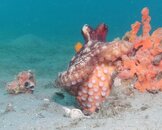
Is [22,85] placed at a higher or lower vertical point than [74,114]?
higher

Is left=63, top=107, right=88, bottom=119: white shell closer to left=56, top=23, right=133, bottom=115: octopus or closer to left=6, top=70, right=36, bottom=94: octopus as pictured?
left=56, top=23, right=133, bottom=115: octopus

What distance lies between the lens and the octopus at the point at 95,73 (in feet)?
18.4

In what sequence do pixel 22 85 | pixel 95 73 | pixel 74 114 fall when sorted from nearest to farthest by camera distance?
1. pixel 74 114
2. pixel 95 73
3. pixel 22 85

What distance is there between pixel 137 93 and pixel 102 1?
90.9m

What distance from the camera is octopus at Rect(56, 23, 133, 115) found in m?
5.61

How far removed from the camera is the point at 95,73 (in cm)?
574

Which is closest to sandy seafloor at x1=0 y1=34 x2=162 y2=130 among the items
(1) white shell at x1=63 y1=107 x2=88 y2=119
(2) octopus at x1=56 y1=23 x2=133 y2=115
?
(1) white shell at x1=63 y1=107 x2=88 y2=119

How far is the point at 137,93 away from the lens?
18.6 ft

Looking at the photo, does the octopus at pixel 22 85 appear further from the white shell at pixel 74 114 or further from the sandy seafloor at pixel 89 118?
the white shell at pixel 74 114

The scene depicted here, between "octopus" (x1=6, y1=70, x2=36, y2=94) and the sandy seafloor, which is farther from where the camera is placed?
"octopus" (x1=6, y1=70, x2=36, y2=94)

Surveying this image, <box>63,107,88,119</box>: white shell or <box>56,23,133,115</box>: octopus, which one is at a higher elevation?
<box>56,23,133,115</box>: octopus

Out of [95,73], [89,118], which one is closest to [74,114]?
[89,118]

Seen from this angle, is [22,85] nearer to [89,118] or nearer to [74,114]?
[74,114]

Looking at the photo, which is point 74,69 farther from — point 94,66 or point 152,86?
point 152,86
